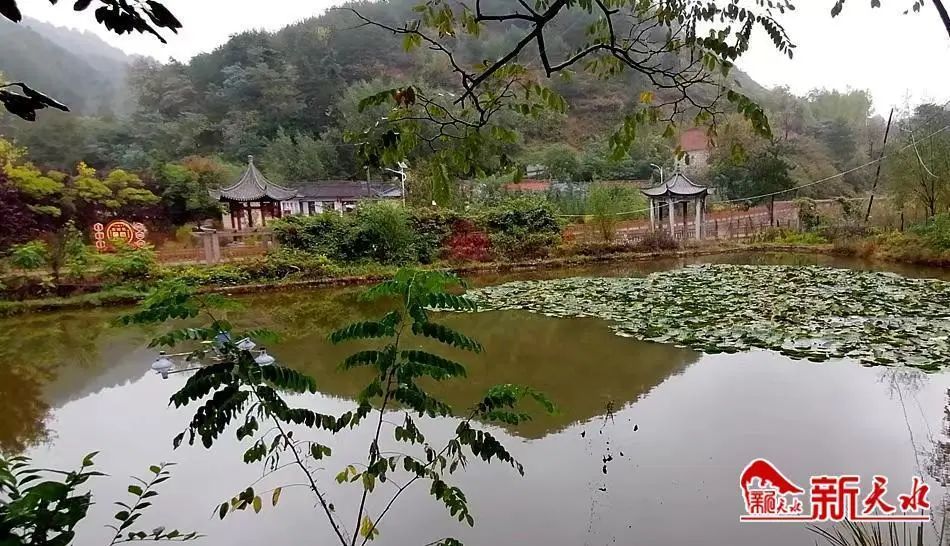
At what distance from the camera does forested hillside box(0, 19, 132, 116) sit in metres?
23.2

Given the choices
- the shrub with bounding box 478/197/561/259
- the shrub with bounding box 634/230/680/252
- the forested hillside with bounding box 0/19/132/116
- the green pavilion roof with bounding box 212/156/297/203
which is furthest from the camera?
the forested hillside with bounding box 0/19/132/116

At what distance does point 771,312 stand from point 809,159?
21.7m

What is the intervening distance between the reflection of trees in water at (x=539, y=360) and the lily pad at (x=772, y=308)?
1.31ft

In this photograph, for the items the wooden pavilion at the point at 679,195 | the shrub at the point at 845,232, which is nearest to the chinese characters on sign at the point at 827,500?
the wooden pavilion at the point at 679,195

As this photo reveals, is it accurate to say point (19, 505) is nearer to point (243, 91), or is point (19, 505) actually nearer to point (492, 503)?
point (492, 503)

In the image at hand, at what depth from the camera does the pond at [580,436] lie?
2623mm

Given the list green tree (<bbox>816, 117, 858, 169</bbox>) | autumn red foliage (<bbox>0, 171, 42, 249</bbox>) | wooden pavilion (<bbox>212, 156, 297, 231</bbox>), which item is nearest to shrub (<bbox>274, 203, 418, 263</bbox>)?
wooden pavilion (<bbox>212, 156, 297, 231</bbox>)

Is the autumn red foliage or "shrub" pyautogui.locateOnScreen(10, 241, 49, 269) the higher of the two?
the autumn red foliage

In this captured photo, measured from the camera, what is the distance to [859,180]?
24.2 m

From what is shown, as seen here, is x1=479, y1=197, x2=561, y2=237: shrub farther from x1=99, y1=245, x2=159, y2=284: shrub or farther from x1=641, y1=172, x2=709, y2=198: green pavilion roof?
x1=99, y1=245, x2=159, y2=284: shrub

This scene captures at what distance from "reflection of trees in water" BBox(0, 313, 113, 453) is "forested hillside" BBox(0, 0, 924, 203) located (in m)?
11.2

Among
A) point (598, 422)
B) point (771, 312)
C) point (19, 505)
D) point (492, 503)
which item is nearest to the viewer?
point (19, 505)

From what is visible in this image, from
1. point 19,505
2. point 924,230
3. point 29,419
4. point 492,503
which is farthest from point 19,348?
point 924,230

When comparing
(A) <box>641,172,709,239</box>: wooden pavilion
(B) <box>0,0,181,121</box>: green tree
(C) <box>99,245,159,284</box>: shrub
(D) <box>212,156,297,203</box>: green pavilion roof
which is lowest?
(C) <box>99,245,159,284</box>: shrub
